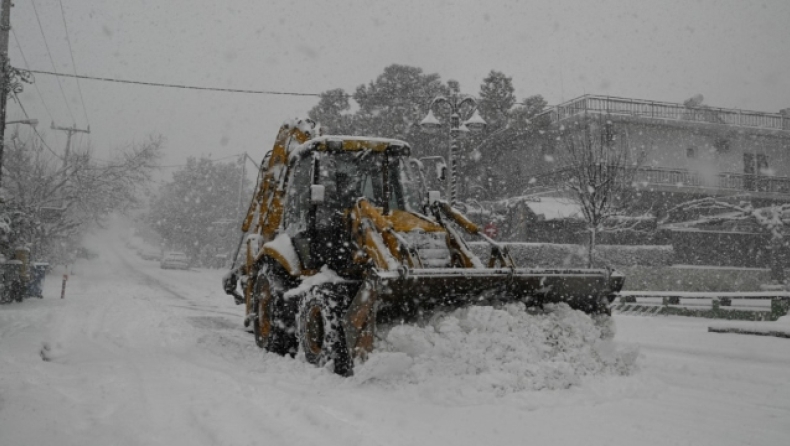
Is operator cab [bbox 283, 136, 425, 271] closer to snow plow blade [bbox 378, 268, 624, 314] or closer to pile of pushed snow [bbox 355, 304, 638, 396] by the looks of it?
snow plow blade [bbox 378, 268, 624, 314]

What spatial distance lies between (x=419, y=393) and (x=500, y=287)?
63.3 inches

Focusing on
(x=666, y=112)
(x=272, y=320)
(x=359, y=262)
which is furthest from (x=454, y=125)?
(x=666, y=112)

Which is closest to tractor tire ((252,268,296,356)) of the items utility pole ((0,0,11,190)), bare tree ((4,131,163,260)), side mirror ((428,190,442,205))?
side mirror ((428,190,442,205))

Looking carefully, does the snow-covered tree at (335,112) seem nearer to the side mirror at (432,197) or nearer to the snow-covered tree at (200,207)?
the side mirror at (432,197)

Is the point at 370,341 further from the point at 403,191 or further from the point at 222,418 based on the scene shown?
the point at 403,191

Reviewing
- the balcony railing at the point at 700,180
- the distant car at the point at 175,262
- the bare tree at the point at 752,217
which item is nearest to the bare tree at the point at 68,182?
the distant car at the point at 175,262

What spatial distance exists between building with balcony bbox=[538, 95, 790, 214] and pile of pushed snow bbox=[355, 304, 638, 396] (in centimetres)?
2118

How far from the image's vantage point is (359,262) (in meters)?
7.32

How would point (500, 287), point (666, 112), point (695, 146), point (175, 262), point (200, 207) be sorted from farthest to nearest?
1. point (200, 207)
2. point (175, 262)
3. point (695, 146)
4. point (666, 112)
5. point (500, 287)

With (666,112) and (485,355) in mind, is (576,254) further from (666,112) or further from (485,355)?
(485,355)

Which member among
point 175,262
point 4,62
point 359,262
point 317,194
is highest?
point 4,62

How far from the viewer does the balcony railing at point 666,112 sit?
27.9 m

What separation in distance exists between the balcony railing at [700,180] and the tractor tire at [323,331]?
802 inches

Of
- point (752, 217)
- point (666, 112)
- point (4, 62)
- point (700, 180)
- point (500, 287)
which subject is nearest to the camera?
point (500, 287)
